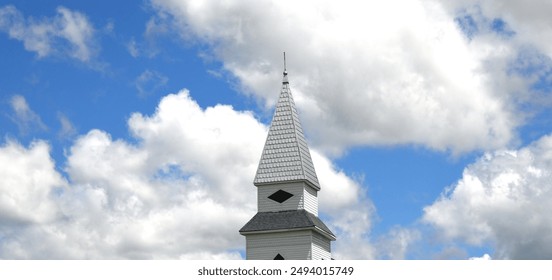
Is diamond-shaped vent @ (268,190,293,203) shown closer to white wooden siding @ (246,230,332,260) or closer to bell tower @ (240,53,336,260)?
bell tower @ (240,53,336,260)

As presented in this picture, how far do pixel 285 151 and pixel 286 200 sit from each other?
361cm

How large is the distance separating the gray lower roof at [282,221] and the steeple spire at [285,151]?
90.3 inches

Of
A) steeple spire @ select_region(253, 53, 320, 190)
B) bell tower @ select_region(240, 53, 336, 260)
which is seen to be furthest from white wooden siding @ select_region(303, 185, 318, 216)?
steeple spire @ select_region(253, 53, 320, 190)

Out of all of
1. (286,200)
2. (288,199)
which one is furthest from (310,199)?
(286,200)

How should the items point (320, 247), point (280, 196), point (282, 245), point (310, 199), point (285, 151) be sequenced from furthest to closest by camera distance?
point (285, 151)
point (310, 199)
point (280, 196)
point (320, 247)
point (282, 245)

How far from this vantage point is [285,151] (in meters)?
55.9

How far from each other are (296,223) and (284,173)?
13.2 ft

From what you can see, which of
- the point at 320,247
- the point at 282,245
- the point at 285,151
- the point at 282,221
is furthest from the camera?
the point at 285,151

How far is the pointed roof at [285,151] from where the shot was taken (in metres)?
54.9

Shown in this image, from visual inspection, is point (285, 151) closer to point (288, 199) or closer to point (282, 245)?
point (288, 199)

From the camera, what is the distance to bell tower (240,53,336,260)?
52.6 m

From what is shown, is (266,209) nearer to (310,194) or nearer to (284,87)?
(310,194)

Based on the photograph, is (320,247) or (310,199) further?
(310,199)
